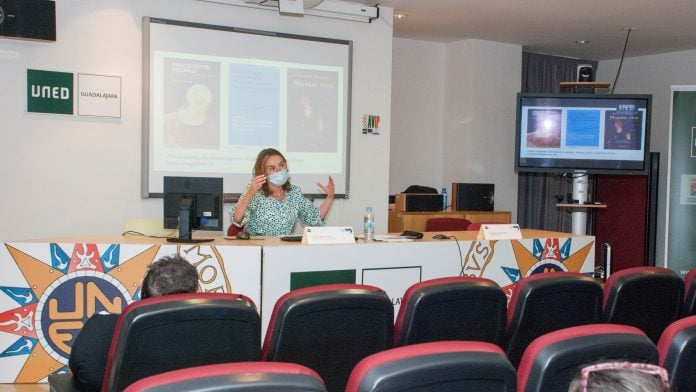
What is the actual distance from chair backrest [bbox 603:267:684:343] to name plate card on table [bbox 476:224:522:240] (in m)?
1.67

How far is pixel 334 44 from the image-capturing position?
6.62 metres

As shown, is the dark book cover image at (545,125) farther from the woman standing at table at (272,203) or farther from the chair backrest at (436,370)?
the chair backrest at (436,370)

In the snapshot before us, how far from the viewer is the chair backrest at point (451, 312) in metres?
2.53

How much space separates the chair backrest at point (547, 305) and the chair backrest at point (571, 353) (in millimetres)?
847

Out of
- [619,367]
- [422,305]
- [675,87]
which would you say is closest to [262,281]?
[422,305]

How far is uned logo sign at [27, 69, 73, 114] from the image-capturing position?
18.0 ft

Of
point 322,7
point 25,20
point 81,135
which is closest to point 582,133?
point 322,7

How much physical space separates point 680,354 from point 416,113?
678 cm

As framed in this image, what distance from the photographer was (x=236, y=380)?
4.40 feet

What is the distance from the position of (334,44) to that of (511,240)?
283 cm

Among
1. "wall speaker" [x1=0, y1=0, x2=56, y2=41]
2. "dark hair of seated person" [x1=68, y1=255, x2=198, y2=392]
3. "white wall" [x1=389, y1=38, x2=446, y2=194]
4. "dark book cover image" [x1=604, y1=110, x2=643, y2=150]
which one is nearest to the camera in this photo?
"dark hair of seated person" [x1=68, y1=255, x2=198, y2=392]

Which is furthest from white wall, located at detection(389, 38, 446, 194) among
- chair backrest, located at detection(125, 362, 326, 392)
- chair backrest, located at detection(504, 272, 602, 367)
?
chair backrest, located at detection(125, 362, 326, 392)

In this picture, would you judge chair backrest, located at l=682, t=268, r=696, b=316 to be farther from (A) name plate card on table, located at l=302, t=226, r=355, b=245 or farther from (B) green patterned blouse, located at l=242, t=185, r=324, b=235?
(B) green patterned blouse, located at l=242, t=185, r=324, b=235

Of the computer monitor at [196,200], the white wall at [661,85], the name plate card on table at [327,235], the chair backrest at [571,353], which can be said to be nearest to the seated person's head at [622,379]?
→ the chair backrest at [571,353]
